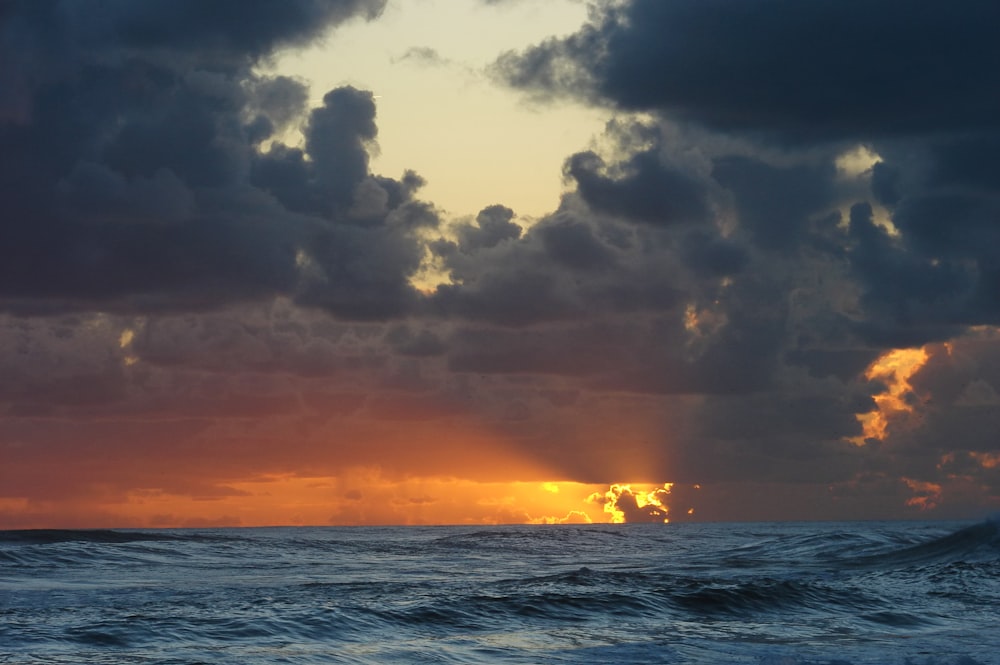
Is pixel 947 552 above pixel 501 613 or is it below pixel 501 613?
above

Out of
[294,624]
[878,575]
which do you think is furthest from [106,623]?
[878,575]

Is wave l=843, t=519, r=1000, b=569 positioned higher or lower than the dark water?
higher

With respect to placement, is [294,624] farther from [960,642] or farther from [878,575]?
[878,575]

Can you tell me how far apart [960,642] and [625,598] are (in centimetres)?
976

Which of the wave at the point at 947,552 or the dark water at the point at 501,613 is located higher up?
the wave at the point at 947,552

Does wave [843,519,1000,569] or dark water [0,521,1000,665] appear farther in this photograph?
wave [843,519,1000,569]

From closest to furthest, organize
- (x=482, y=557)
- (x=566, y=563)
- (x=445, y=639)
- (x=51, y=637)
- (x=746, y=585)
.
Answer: (x=51, y=637) → (x=445, y=639) → (x=746, y=585) → (x=566, y=563) → (x=482, y=557)

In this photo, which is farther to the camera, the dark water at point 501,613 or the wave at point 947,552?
the wave at point 947,552

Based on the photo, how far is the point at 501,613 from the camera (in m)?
27.0

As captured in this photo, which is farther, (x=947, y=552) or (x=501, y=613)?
(x=947, y=552)

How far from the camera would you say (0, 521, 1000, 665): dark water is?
2058 centimetres

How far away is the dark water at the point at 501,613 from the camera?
20578mm

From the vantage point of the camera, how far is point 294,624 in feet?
78.2

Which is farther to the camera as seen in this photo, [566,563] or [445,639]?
[566,563]
